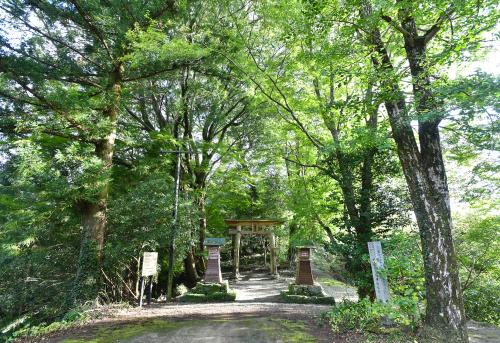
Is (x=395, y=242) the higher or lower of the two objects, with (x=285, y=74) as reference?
lower

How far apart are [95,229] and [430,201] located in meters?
6.96

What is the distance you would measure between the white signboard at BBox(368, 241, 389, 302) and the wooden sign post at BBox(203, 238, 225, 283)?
677cm

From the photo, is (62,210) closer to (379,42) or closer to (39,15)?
(39,15)

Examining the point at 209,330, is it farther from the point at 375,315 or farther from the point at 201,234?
the point at 201,234

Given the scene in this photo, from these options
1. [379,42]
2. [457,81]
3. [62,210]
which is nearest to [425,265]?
[457,81]

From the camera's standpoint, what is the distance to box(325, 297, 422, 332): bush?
403 centimetres

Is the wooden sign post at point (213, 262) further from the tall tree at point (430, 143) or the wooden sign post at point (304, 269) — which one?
the tall tree at point (430, 143)

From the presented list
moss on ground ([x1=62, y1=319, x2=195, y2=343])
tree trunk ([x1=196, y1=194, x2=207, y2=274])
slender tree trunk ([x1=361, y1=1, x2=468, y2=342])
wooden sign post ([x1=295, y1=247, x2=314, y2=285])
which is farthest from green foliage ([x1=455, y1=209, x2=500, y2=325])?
tree trunk ([x1=196, y1=194, x2=207, y2=274])

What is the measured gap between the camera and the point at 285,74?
7887 mm

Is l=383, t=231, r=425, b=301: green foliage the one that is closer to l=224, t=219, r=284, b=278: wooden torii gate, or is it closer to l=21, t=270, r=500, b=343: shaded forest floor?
l=21, t=270, r=500, b=343: shaded forest floor

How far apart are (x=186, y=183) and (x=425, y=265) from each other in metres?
9.09

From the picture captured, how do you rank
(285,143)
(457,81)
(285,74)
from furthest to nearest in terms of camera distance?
(285,143)
(285,74)
(457,81)

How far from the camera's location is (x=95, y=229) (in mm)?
7156

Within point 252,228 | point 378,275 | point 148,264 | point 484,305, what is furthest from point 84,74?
point 484,305
